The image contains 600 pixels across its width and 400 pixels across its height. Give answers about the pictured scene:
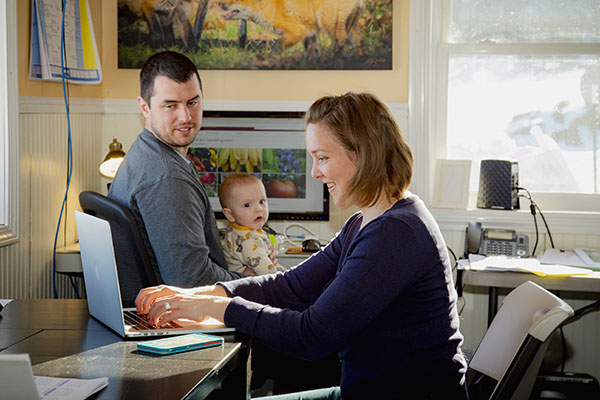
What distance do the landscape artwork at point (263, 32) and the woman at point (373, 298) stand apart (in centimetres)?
188

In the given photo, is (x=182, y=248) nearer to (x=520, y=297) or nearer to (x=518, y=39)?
(x=520, y=297)

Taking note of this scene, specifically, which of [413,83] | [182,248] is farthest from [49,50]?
[413,83]

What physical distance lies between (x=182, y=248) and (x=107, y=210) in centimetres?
24

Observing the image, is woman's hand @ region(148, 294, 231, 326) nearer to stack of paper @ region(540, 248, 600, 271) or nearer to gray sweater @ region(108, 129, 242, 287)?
gray sweater @ region(108, 129, 242, 287)

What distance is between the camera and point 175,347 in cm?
150

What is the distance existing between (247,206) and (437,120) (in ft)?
4.35

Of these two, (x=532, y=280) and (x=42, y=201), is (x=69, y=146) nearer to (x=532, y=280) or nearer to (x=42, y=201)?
(x=42, y=201)

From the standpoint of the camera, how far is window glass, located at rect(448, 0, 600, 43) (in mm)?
3520

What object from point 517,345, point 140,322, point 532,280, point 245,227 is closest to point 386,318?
point 517,345

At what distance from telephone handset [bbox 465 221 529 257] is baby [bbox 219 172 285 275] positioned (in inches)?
39.9

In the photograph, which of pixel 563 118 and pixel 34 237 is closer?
pixel 34 237

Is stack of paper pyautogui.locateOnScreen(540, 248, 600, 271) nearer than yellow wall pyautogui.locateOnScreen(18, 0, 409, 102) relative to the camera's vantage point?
Yes

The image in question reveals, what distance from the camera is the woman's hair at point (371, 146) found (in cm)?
171

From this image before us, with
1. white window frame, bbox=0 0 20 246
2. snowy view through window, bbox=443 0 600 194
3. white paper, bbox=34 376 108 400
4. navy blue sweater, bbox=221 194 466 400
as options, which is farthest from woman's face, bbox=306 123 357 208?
snowy view through window, bbox=443 0 600 194
